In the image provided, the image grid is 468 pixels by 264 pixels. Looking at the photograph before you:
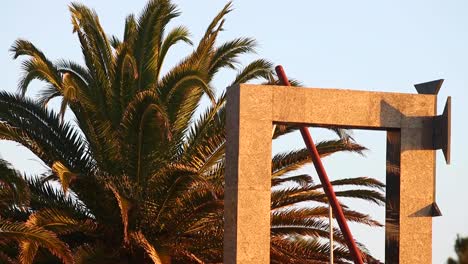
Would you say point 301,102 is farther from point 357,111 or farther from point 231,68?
point 231,68

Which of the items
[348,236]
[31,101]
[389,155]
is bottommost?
[348,236]

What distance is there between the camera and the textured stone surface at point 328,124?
1825cm

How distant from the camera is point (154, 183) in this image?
75.3 ft

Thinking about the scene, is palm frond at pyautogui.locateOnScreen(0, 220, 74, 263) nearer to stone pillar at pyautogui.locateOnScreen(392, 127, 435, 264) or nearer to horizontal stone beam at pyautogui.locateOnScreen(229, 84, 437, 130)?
horizontal stone beam at pyautogui.locateOnScreen(229, 84, 437, 130)

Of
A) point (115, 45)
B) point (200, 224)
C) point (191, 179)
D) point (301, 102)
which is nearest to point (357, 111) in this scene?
point (301, 102)

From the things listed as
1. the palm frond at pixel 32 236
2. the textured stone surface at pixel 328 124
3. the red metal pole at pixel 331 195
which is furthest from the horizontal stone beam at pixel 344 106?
the palm frond at pixel 32 236

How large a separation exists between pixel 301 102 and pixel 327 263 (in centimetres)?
672

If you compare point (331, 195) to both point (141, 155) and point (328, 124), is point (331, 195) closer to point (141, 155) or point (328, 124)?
point (328, 124)

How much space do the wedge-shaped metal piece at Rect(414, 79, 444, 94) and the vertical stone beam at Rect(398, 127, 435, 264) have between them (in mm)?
657

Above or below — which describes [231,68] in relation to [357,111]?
above

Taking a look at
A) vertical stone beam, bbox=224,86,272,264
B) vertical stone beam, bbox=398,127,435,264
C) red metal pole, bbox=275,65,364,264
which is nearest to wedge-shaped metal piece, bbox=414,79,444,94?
vertical stone beam, bbox=398,127,435,264

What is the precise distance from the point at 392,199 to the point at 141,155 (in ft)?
18.3

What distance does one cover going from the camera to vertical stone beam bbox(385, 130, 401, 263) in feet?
63.0

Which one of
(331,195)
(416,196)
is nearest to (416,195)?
(416,196)
